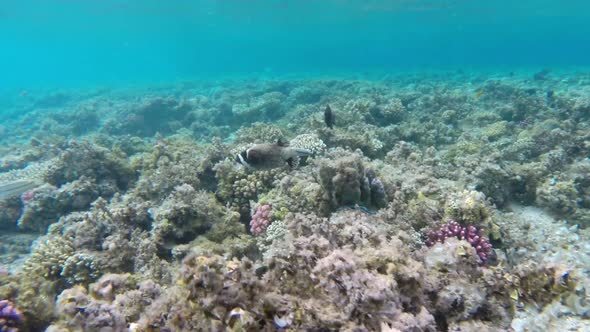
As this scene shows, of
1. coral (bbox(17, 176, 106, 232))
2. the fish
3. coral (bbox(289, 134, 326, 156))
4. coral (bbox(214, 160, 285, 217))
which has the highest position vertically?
coral (bbox(289, 134, 326, 156))

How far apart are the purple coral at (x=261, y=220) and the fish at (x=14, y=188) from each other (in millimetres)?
7276

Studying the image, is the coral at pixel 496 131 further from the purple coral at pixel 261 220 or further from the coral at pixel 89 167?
the coral at pixel 89 167

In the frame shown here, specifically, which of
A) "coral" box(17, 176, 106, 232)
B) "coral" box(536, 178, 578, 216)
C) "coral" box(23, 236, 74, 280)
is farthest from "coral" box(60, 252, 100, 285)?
"coral" box(536, 178, 578, 216)

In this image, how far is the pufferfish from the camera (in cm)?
457

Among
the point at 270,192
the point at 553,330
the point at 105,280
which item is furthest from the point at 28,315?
the point at 553,330

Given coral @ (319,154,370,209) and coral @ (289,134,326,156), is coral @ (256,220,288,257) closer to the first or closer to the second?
coral @ (319,154,370,209)

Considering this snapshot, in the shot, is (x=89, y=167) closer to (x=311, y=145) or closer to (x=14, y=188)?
(x=14, y=188)

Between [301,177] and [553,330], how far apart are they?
4.40 meters

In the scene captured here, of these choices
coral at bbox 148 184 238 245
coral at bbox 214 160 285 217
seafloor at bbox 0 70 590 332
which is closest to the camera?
seafloor at bbox 0 70 590 332

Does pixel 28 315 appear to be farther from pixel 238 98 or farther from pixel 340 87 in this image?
pixel 340 87

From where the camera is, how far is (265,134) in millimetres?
10273

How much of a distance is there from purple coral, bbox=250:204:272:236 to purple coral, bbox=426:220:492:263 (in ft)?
8.54

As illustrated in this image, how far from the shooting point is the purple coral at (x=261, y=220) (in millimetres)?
5609

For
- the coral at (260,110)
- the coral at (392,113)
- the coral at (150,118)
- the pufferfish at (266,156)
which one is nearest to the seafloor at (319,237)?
the pufferfish at (266,156)
